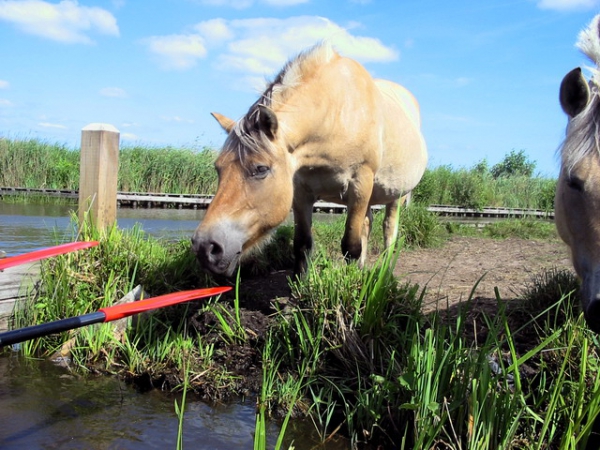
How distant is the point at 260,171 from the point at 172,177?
596 inches

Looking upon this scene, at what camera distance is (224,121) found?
445 centimetres

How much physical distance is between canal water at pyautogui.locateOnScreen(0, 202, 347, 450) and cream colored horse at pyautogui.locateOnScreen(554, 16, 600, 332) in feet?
5.61

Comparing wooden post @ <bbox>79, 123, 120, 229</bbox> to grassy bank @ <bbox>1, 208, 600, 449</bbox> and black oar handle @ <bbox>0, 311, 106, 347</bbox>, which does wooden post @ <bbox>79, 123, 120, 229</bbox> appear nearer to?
grassy bank @ <bbox>1, 208, 600, 449</bbox>

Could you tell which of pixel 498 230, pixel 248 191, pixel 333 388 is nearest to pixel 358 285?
pixel 333 388

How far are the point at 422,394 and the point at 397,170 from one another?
344 centimetres

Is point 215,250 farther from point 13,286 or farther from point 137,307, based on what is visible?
point 13,286

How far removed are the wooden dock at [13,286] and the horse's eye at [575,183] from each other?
4.19m

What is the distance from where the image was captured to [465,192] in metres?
19.7

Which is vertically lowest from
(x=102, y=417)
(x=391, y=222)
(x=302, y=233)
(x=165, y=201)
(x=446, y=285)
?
(x=102, y=417)

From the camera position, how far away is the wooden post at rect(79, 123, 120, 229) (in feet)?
16.5

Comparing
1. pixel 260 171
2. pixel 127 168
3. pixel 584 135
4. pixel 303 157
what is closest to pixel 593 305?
pixel 584 135

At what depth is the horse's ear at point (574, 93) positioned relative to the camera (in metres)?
2.56

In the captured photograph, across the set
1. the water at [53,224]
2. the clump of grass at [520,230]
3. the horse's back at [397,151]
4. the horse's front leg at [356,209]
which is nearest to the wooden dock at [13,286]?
the water at [53,224]

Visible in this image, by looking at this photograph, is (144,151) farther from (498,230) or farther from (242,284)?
(242,284)
